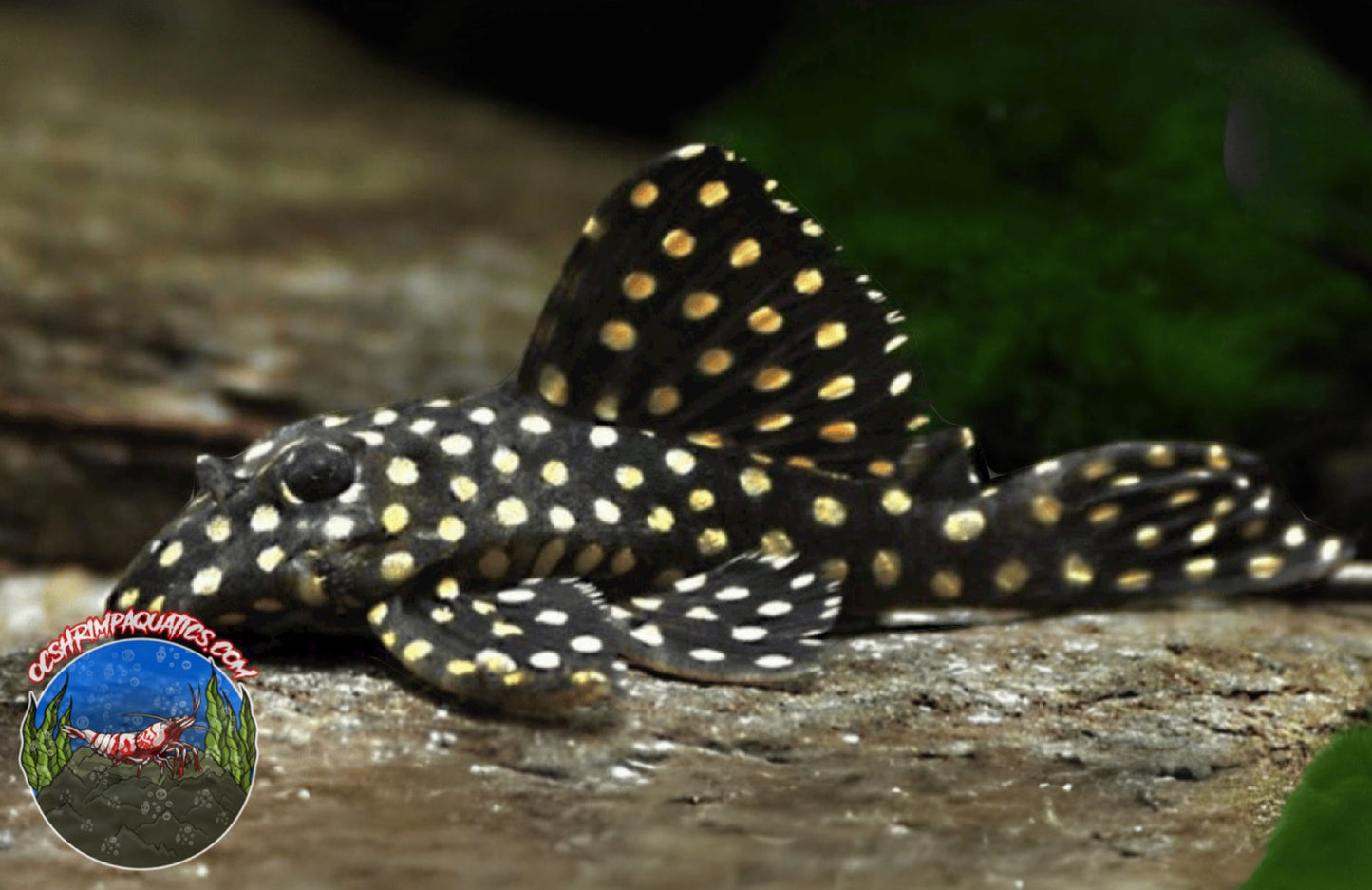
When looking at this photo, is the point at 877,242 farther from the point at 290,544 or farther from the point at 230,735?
the point at 230,735

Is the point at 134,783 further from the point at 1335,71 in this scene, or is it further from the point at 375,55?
the point at 375,55

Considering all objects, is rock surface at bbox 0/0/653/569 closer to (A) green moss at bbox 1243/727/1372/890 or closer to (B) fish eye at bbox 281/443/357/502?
(B) fish eye at bbox 281/443/357/502

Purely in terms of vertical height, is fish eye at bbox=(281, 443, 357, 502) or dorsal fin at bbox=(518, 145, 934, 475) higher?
dorsal fin at bbox=(518, 145, 934, 475)

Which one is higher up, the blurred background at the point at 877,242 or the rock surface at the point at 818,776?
the blurred background at the point at 877,242

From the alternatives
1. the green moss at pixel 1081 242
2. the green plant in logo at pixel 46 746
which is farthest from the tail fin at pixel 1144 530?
the green plant in logo at pixel 46 746

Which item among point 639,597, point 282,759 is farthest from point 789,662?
point 282,759

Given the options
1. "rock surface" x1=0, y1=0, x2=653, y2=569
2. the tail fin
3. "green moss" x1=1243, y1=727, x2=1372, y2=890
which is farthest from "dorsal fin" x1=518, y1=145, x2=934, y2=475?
"rock surface" x1=0, y1=0, x2=653, y2=569

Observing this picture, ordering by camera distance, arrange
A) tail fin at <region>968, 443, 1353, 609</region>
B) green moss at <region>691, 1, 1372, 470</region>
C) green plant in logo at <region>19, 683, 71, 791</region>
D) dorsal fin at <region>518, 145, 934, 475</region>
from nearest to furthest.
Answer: green plant in logo at <region>19, 683, 71, 791</region> < dorsal fin at <region>518, 145, 934, 475</region> < tail fin at <region>968, 443, 1353, 609</region> < green moss at <region>691, 1, 1372, 470</region>

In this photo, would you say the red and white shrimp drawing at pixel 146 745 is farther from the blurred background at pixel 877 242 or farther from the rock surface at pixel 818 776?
the blurred background at pixel 877 242

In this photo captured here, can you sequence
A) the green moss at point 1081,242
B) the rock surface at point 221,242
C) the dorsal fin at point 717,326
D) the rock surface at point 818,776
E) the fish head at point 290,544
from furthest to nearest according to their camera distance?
1. the rock surface at point 221,242
2. the green moss at point 1081,242
3. the dorsal fin at point 717,326
4. the fish head at point 290,544
5. the rock surface at point 818,776
